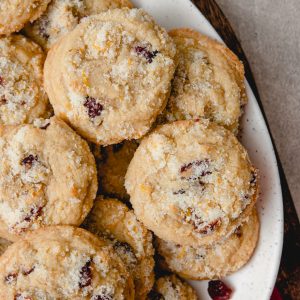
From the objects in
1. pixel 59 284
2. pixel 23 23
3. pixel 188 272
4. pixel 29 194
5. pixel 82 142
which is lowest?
pixel 188 272

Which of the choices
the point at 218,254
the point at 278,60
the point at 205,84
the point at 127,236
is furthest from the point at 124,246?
the point at 278,60

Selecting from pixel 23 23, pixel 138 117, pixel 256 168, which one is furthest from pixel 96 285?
pixel 23 23

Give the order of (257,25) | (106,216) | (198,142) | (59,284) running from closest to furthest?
(59,284) < (198,142) < (106,216) < (257,25)

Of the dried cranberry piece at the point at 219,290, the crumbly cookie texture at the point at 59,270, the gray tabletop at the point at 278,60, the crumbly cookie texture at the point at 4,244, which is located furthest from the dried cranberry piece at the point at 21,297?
the gray tabletop at the point at 278,60

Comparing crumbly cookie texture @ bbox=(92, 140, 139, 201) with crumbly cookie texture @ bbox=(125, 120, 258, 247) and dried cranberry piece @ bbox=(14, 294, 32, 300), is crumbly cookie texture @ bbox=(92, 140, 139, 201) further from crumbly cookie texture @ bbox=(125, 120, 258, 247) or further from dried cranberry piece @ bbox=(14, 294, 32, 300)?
dried cranberry piece @ bbox=(14, 294, 32, 300)

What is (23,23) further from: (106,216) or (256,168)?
(256,168)

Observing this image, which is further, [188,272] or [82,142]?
[188,272]

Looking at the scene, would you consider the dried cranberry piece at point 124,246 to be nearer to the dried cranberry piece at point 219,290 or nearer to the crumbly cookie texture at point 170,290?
the crumbly cookie texture at point 170,290
